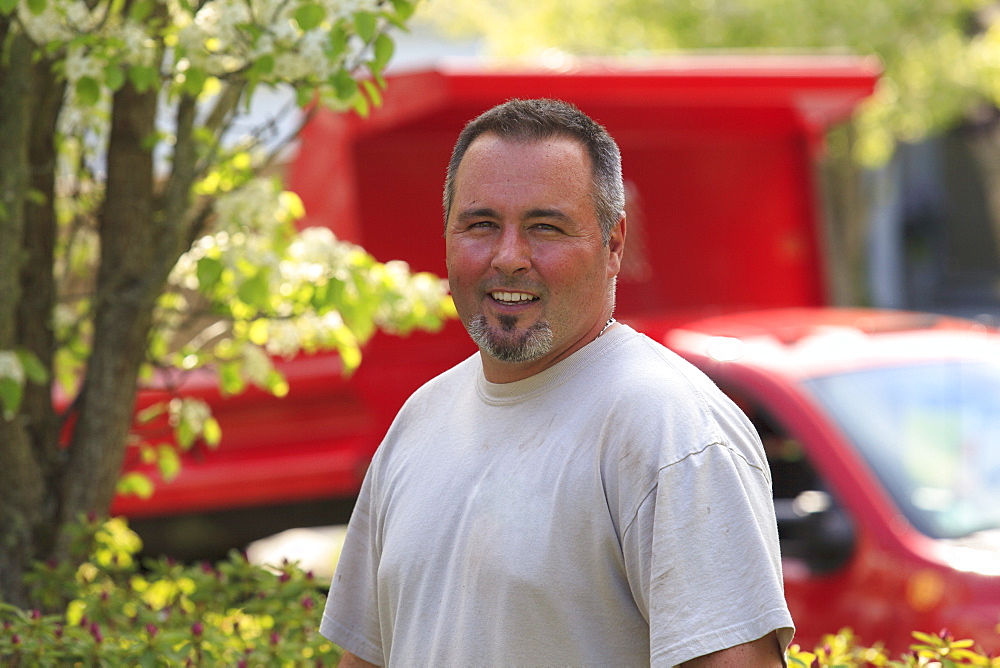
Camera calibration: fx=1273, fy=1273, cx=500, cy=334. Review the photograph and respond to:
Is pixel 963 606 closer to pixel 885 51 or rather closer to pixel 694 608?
pixel 694 608

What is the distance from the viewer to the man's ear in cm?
219

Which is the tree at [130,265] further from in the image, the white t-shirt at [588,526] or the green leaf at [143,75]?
the white t-shirt at [588,526]

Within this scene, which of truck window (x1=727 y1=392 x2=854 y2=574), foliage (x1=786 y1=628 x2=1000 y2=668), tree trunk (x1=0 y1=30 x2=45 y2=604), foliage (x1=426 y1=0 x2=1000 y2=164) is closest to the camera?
foliage (x1=786 y1=628 x2=1000 y2=668)

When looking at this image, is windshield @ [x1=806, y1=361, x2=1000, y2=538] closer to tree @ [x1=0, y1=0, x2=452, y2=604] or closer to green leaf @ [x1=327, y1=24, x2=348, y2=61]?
tree @ [x1=0, y1=0, x2=452, y2=604]

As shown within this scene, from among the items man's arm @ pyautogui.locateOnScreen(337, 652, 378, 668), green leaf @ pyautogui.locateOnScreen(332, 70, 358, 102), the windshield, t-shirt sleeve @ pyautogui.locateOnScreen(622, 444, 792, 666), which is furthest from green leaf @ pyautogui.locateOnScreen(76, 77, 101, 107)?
the windshield

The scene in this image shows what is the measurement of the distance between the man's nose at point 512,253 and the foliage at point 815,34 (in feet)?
34.5

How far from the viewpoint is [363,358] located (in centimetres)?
645

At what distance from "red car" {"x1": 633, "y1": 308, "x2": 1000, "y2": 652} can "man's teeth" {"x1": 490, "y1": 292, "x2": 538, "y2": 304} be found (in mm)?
2183

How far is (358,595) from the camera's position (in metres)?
2.46

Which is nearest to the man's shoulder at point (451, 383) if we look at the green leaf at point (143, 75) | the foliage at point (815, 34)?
the green leaf at point (143, 75)

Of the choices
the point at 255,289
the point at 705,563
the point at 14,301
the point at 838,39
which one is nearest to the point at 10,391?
the point at 14,301

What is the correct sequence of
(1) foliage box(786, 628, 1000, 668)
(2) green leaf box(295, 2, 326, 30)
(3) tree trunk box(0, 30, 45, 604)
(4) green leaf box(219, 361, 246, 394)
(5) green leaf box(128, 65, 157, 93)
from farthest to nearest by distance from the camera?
(4) green leaf box(219, 361, 246, 394)
(3) tree trunk box(0, 30, 45, 604)
(5) green leaf box(128, 65, 157, 93)
(2) green leaf box(295, 2, 326, 30)
(1) foliage box(786, 628, 1000, 668)

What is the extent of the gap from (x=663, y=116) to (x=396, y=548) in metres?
5.14

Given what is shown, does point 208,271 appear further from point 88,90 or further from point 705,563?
point 705,563
